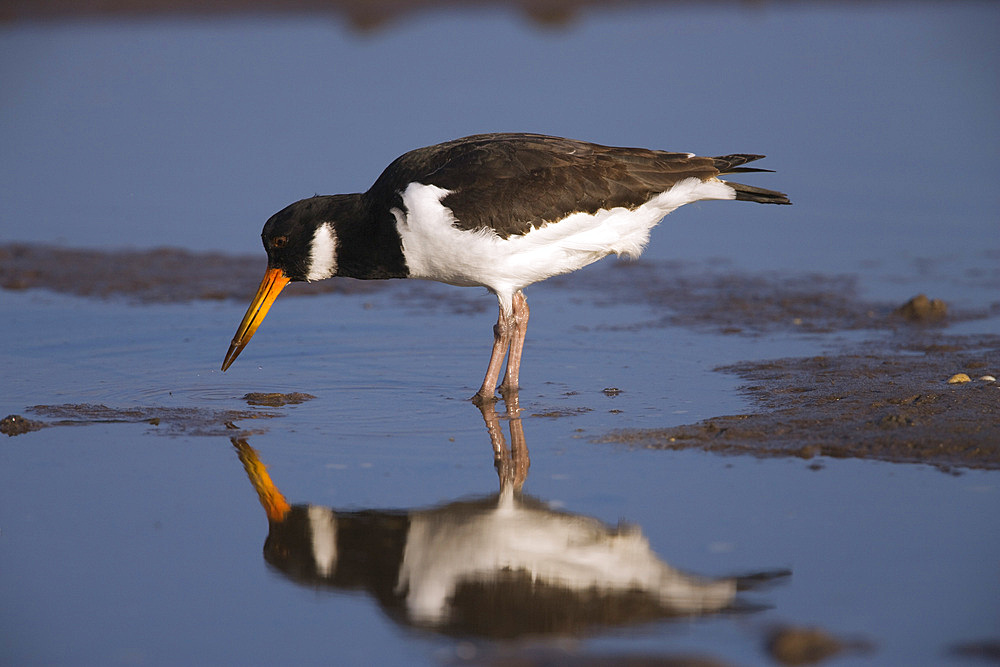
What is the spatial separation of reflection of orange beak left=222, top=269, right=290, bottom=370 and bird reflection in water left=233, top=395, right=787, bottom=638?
5.72ft

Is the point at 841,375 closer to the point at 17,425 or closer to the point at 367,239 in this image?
the point at 367,239

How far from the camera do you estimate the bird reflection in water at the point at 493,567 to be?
161 inches

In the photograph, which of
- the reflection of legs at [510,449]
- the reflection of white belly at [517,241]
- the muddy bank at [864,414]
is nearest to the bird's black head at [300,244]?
the reflection of white belly at [517,241]

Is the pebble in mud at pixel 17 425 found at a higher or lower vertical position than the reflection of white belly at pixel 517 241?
lower

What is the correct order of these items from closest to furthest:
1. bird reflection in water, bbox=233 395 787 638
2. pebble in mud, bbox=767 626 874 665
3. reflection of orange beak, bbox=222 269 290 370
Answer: pebble in mud, bbox=767 626 874 665 < bird reflection in water, bbox=233 395 787 638 < reflection of orange beak, bbox=222 269 290 370

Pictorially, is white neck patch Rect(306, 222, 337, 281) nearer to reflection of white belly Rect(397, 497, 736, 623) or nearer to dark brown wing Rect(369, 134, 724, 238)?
dark brown wing Rect(369, 134, 724, 238)

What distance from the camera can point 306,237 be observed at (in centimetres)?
672

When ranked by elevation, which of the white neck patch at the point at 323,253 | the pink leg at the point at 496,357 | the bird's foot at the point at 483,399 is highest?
the white neck patch at the point at 323,253

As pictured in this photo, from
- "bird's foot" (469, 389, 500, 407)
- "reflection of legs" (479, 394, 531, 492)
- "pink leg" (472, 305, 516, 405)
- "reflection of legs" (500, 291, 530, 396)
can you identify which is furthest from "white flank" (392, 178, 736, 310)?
"reflection of legs" (479, 394, 531, 492)

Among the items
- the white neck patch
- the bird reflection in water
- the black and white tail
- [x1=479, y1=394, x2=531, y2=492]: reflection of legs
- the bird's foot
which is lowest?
the bird reflection in water

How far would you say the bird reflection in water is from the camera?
4078 mm

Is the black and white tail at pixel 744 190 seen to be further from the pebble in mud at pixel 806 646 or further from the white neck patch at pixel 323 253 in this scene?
the pebble in mud at pixel 806 646

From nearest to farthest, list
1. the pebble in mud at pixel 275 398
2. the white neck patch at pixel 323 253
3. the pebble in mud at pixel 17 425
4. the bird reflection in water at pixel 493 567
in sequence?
1. the bird reflection in water at pixel 493 567
2. the pebble in mud at pixel 17 425
3. the pebble in mud at pixel 275 398
4. the white neck patch at pixel 323 253

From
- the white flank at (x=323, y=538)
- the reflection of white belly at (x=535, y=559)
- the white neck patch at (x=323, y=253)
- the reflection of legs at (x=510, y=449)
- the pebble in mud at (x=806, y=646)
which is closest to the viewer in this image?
the pebble in mud at (x=806, y=646)
